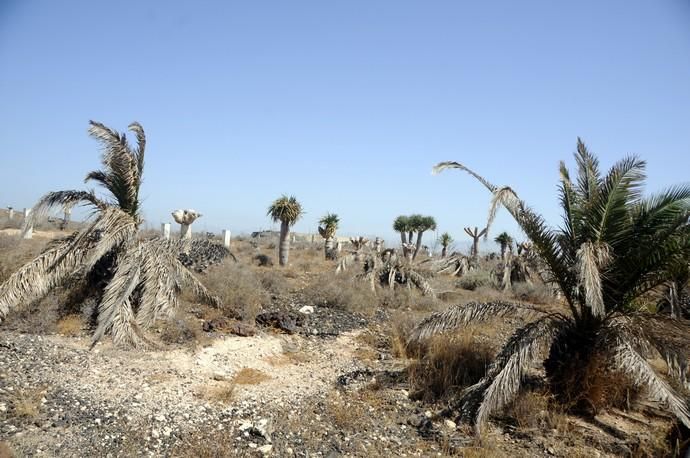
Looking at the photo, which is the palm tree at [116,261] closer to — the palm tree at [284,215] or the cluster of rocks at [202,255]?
the cluster of rocks at [202,255]

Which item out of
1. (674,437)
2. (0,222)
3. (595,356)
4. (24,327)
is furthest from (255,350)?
(0,222)

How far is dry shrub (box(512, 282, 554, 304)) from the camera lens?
15961 millimetres

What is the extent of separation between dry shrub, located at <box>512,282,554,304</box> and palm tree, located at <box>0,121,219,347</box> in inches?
475

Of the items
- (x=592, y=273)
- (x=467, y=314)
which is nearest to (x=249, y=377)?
(x=467, y=314)

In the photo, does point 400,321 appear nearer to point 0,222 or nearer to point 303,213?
point 303,213

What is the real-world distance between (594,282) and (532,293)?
41.1 ft

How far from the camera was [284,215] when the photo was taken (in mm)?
21344

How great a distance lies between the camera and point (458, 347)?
727 centimetres

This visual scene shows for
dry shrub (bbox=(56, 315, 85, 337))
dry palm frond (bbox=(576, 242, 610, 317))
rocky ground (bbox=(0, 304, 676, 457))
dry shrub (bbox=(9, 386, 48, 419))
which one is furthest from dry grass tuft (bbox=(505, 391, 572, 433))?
dry shrub (bbox=(56, 315, 85, 337))

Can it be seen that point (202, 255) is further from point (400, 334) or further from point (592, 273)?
point (592, 273)

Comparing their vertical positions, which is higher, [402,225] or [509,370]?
[402,225]

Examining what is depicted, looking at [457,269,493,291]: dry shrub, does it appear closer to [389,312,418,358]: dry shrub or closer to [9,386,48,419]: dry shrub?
[389,312,418,358]: dry shrub

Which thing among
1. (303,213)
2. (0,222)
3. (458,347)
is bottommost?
(458,347)

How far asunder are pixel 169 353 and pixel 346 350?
3.45 meters
